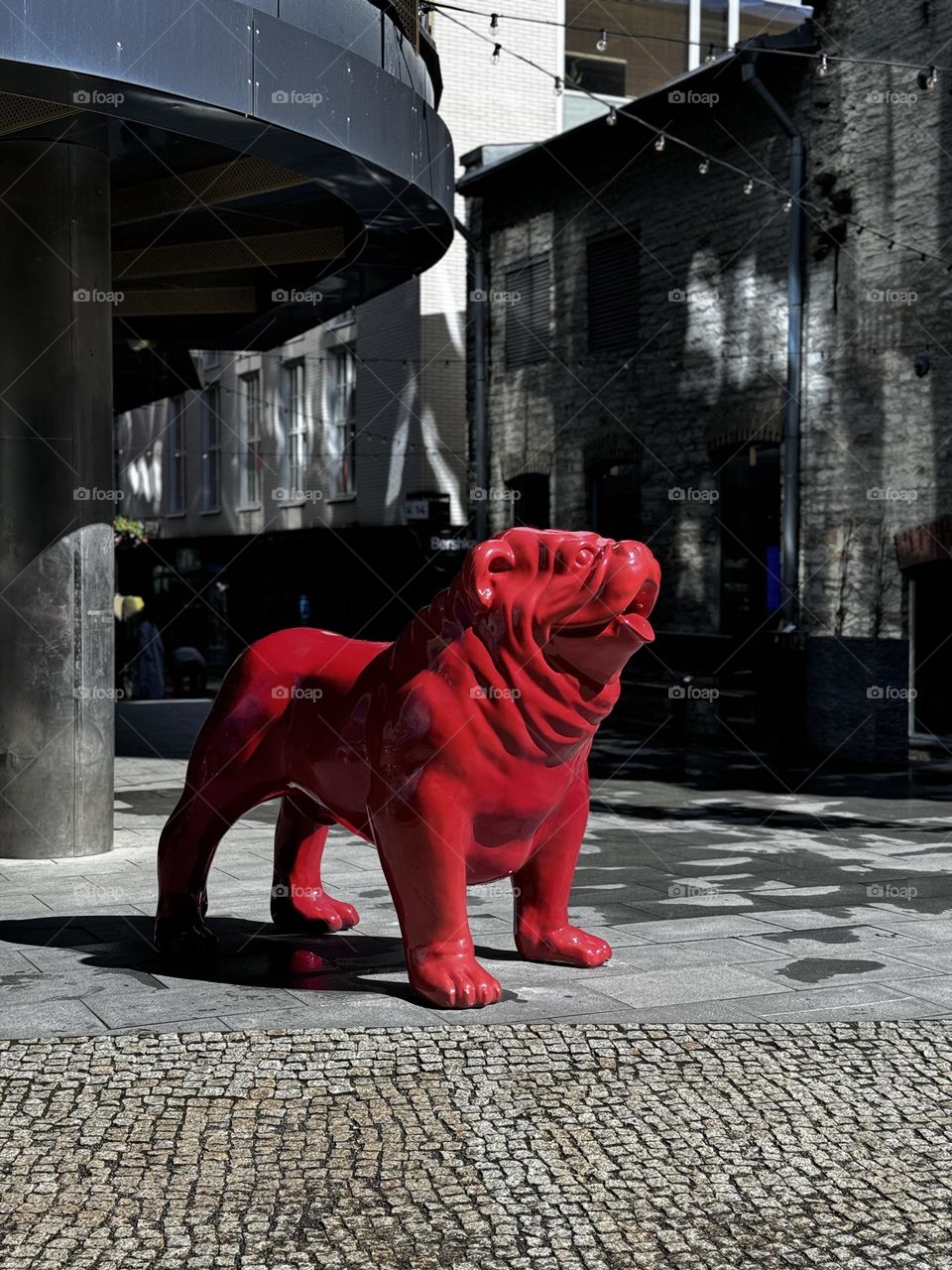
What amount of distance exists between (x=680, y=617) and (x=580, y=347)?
167 inches

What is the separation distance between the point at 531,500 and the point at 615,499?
2.11m

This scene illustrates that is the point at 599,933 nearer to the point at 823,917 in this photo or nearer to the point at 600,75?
the point at 823,917

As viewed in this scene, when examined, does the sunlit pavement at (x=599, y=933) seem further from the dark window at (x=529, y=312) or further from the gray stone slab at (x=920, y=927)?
the dark window at (x=529, y=312)

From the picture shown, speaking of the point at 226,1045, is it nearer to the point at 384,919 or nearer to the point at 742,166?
the point at 384,919

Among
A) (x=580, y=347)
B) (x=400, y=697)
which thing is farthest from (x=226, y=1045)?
(x=580, y=347)

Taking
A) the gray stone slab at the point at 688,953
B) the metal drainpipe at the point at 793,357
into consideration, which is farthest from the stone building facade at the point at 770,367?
the gray stone slab at the point at 688,953

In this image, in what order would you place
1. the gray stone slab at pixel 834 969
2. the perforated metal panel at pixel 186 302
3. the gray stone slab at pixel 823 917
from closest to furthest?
the gray stone slab at pixel 834 969
the gray stone slab at pixel 823 917
the perforated metal panel at pixel 186 302

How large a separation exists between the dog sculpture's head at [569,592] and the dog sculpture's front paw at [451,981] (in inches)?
43.3

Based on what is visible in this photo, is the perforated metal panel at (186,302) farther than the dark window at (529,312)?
No

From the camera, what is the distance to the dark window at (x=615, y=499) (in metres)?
18.6

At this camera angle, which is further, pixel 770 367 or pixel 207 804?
pixel 770 367

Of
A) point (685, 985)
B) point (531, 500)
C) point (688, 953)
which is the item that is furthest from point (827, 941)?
point (531, 500)

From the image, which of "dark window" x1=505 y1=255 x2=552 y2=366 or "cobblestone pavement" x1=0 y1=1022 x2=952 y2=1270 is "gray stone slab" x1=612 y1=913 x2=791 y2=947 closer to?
"cobblestone pavement" x1=0 y1=1022 x2=952 y2=1270

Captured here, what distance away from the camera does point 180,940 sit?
19.6 ft
